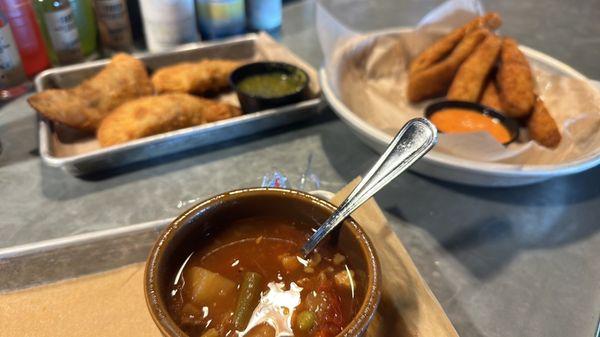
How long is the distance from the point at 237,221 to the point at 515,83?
1310mm

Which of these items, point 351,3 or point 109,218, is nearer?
point 109,218

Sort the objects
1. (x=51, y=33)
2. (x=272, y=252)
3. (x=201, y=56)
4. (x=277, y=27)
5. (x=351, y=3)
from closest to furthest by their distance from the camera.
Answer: (x=272, y=252)
(x=51, y=33)
(x=201, y=56)
(x=277, y=27)
(x=351, y=3)

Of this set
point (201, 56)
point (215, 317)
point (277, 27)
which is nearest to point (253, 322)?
point (215, 317)

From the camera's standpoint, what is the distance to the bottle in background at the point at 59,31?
73.2 inches

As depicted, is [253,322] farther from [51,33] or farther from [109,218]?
[51,33]

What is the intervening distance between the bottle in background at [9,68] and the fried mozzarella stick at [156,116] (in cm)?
50

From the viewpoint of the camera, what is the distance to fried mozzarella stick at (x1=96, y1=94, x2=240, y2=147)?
5.16ft

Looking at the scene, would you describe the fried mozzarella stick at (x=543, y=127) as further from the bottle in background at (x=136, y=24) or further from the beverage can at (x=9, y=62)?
the beverage can at (x=9, y=62)

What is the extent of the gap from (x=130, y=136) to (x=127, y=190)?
0.20 metres

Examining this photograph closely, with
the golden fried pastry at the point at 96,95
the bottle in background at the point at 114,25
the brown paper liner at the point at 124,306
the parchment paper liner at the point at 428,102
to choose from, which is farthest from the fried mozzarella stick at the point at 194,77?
the brown paper liner at the point at 124,306

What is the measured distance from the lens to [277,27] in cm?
253

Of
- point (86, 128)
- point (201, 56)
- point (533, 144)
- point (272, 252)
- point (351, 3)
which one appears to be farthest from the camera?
point (351, 3)

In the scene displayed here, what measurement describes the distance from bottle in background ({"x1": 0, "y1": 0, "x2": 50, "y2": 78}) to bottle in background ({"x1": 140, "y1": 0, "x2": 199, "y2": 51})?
46cm

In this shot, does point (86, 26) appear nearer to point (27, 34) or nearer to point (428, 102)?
point (27, 34)
